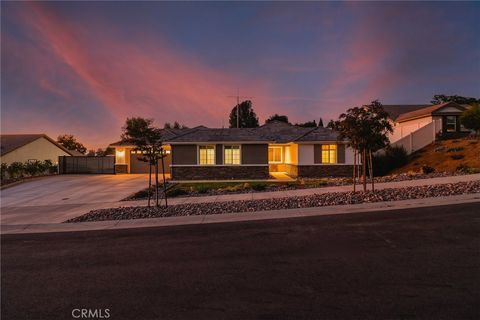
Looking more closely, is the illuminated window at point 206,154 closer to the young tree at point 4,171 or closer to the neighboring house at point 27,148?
the young tree at point 4,171

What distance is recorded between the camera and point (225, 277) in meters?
5.04

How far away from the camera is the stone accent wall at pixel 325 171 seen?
24.1 meters

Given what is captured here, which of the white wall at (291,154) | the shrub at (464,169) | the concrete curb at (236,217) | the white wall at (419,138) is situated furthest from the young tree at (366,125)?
the white wall at (419,138)

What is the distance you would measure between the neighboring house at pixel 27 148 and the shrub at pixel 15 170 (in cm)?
251

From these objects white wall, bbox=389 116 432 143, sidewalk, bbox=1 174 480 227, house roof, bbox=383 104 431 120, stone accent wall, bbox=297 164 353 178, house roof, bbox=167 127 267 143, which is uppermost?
house roof, bbox=383 104 431 120

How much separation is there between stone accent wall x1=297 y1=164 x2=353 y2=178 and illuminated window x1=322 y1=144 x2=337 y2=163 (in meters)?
0.54

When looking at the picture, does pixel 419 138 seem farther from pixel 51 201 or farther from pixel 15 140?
pixel 15 140

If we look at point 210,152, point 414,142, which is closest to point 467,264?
point 210,152

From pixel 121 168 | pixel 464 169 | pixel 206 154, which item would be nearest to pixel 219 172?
pixel 206 154

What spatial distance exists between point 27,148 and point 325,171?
31293 millimetres

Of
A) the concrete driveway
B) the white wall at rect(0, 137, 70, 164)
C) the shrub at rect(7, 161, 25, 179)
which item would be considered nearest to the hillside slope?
the concrete driveway

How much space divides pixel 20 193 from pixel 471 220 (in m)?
23.0

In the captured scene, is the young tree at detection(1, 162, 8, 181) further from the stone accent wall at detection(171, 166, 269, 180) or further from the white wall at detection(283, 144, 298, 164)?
the white wall at detection(283, 144, 298, 164)

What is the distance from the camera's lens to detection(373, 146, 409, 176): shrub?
76.1 ft
